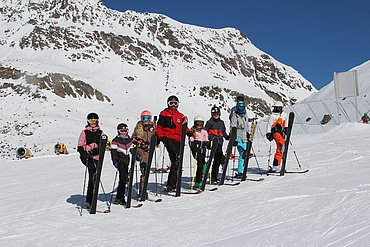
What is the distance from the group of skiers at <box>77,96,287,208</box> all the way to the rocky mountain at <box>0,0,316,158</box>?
68.7 ft

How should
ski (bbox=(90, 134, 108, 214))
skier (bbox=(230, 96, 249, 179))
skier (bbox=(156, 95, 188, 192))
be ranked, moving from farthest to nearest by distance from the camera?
skier (bbox=(230, 96, 249, 179)) < skier (bbox=(156, 95, 188, 192)) < ski (bbox=(90, 134, 108, 214))

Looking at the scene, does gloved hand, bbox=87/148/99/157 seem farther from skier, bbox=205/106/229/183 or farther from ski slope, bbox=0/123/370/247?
skier, bbox=205/106/229/183

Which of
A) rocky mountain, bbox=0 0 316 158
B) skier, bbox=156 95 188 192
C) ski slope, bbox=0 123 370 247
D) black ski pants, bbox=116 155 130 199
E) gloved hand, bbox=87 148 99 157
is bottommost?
ski slope, bbox=0 123 370 247

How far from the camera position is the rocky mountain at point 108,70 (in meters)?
41.3

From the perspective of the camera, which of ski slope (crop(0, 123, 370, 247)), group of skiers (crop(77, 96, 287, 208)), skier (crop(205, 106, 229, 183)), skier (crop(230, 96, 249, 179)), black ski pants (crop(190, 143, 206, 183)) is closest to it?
ski slope (crop(0, 123, 370, 247))

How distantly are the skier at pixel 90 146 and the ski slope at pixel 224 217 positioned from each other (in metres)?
0.77

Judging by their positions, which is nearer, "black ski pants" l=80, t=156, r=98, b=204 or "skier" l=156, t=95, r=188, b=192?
"black ski pants" l=80, t=156, r=98, b=204

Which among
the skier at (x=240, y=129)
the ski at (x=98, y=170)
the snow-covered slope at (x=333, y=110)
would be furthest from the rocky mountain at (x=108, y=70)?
the ski at (x=98, y=170)

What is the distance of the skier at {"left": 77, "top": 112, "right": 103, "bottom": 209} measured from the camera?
607cm

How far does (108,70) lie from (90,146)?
6639cm

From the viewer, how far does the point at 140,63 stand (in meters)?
78.5

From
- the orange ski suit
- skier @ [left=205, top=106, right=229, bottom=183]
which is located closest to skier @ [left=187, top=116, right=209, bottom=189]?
skier @ [left=205, top=106, right=229, bottom=183]

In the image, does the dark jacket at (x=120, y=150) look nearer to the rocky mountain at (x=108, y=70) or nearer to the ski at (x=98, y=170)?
the ski at (x=98, y=170)

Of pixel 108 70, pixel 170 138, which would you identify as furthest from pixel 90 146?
pixel 108 70
